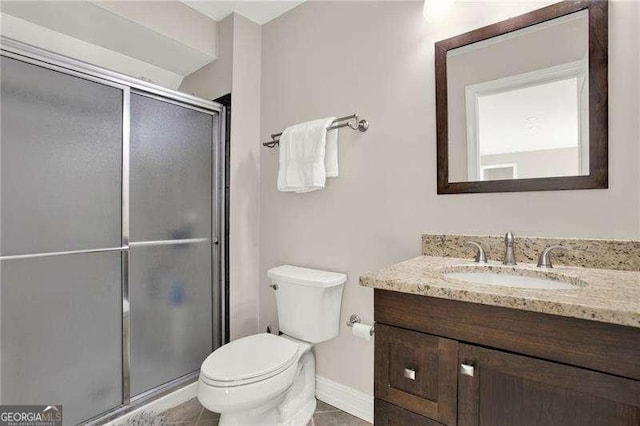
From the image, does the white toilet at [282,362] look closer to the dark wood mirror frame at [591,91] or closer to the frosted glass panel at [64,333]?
the frosted glass panel at [64,333]

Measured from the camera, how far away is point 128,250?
5.38 feet

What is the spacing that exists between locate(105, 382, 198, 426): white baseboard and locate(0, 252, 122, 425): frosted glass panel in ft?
0.29

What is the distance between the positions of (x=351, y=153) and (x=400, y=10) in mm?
720

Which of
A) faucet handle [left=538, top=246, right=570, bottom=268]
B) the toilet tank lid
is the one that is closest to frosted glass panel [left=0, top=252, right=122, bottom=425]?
the toilet tank lid

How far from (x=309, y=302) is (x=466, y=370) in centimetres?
91

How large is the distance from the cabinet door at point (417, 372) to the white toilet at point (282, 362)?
0.57 m

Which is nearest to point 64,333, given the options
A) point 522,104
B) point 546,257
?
point 546,257

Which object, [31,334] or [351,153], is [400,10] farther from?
[31,334]

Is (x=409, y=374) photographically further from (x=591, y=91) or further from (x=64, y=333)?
(x=64, y=333)

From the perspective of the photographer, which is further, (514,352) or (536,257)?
(536,257)

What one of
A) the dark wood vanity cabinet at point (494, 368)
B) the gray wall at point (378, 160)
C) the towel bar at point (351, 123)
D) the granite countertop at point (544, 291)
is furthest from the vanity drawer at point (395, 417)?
the towel bar at point (351, 123)

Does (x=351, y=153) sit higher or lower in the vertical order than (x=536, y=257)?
Result: higher

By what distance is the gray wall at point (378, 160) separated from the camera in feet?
3.54

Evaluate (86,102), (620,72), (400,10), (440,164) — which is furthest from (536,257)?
Result: (86,102)
